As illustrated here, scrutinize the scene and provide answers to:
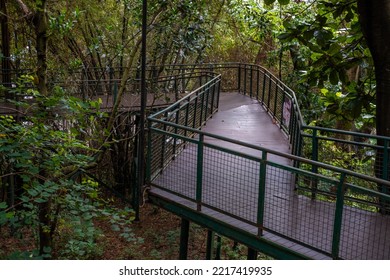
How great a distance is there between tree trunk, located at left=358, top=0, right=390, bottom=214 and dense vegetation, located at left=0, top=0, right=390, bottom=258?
0.06 feet

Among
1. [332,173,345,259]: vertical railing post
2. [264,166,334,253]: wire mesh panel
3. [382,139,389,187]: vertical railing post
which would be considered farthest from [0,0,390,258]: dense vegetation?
[332,173,345,259]: vertical railing post

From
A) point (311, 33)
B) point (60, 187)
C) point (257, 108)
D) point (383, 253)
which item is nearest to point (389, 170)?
point (383, 253)

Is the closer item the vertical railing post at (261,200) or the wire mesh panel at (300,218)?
the wire mesh panel at (300,218)

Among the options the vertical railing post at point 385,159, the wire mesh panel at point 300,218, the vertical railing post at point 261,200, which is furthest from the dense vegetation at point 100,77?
the vertical railing post at point 261,200

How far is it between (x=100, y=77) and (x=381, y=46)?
11.2m

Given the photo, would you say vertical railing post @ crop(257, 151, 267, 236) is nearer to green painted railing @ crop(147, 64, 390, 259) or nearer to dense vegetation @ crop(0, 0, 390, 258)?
→ green painted railing @ crop(147, 64, 390, 259)

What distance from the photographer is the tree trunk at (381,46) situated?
6.21 metres

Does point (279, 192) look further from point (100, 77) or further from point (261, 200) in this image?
point (100, 77)

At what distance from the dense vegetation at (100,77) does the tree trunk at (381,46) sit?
0.02 metres

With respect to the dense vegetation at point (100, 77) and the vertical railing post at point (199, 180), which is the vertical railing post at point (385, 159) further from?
the vertical railing post at point (199, 180)

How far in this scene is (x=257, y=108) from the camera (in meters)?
14.7

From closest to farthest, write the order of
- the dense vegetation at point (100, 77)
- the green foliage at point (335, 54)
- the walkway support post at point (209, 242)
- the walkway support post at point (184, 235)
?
the dense vegetation at point (100, 77) < the green foliage at point (335, 54) < the walkway support post at point (184, 235) < the walkway support post at point (209, 242)

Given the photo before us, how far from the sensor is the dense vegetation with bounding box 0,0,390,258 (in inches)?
238

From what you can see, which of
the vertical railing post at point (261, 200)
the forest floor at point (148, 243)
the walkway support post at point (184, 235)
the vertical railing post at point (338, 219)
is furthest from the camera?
the forest floor at point (148, 243)
